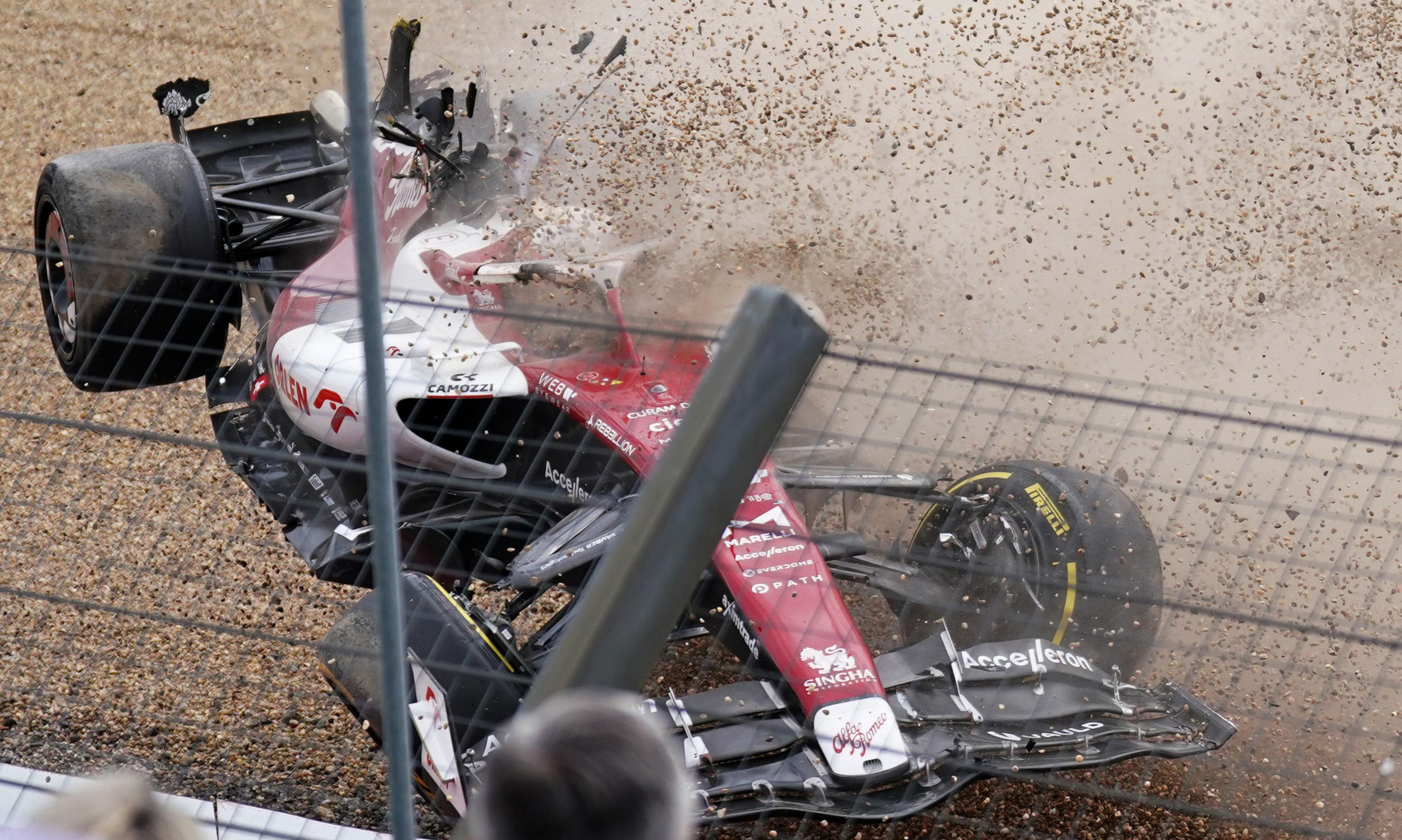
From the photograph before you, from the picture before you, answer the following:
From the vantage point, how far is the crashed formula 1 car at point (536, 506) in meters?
2.99

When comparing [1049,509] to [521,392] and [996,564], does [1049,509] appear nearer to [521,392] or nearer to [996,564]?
[996,564]

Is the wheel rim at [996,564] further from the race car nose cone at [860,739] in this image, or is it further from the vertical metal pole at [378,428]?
the vertical metal pole at [378,428]

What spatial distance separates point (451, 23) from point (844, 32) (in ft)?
8.12

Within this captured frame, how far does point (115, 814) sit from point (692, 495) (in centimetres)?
65

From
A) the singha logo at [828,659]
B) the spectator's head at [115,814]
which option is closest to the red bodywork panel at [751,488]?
the singha logo at [828,659]


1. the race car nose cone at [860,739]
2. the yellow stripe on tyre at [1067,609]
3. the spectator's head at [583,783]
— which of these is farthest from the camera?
the yellow stripe on tyre at [1067,609]

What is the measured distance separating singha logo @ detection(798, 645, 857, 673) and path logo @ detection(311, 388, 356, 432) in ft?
5.09

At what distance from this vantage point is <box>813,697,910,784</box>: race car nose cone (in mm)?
2865

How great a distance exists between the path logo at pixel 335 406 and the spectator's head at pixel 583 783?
2.75m

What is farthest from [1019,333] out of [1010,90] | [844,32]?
[844,32]

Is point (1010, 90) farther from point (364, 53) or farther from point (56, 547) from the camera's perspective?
point (364, 53)

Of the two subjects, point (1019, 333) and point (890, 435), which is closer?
point (890, 435)

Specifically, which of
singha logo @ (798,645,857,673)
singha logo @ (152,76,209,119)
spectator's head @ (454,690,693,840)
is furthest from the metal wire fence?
spectator's head @ (454,690,693,840)

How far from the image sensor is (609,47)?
24.1 ft
